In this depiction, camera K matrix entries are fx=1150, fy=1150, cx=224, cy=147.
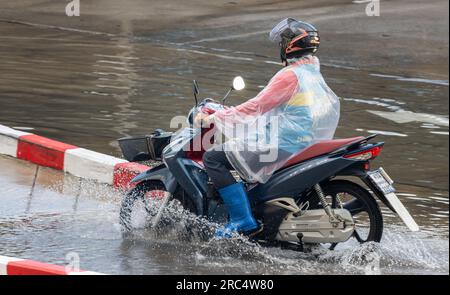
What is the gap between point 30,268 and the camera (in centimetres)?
640

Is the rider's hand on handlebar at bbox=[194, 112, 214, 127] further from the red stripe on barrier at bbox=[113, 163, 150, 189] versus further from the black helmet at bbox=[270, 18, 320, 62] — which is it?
the red stripe on barrier at bbox=[113, 163, 150, 189]

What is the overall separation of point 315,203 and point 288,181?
0.28m

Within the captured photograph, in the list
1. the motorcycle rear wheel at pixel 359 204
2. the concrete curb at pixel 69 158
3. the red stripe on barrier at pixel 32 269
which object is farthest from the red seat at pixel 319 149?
the concrete curb at pixel 69 158

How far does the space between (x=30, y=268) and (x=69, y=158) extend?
9.84 feet

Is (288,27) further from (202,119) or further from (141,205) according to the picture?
(141,205)

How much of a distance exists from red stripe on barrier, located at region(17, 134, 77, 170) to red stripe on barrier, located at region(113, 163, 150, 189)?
0.56m

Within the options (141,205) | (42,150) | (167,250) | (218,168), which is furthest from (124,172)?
(218,168)

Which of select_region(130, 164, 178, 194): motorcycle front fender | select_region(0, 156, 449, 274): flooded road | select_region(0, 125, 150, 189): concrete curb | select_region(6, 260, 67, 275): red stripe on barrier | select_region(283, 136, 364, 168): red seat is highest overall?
select_region(283, 136, 364, 168): red seat

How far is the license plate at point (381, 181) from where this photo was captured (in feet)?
22.8

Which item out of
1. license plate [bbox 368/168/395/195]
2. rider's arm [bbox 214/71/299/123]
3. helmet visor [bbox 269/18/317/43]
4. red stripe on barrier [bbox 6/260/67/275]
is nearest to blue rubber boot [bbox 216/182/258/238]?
rider's arm [bbox 214/71/299/123]

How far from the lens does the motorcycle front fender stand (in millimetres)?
7484

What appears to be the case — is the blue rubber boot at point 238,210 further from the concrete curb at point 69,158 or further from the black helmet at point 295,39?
the concrete curb at point 69,158

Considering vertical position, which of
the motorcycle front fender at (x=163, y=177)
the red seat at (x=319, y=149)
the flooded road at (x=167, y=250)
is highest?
the red seat at (x=319, y=149)
